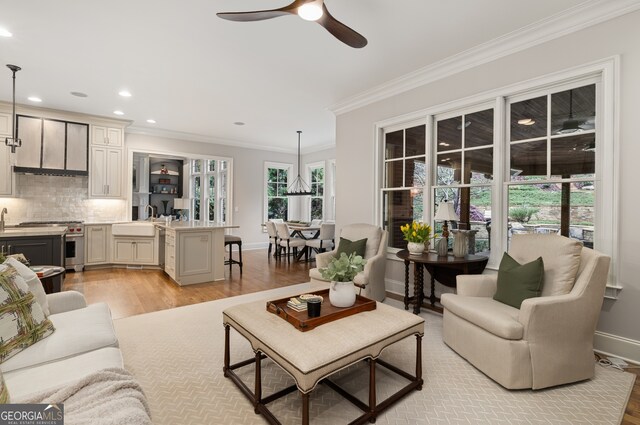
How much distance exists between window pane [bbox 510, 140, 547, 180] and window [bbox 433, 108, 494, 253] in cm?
22

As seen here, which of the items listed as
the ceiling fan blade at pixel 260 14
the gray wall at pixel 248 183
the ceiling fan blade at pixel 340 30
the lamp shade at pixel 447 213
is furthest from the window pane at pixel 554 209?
the gray wall at pixel 248 183

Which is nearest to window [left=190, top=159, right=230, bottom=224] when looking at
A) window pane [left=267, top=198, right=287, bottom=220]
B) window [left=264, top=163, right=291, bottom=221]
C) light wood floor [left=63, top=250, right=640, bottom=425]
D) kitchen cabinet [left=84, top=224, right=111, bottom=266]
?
window [left=264, top=163, right=291, bottom=221]

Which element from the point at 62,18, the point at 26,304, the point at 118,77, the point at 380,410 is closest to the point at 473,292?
the point at 380,410

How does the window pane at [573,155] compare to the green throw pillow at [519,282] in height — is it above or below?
above

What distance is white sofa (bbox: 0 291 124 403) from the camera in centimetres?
138

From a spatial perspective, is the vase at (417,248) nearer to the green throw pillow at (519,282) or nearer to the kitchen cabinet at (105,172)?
the green throw pillow at (519,282)

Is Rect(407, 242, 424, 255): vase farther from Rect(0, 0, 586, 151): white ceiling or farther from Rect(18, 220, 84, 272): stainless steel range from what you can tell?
Rect(18, 220, 84, 272): stainless steel range

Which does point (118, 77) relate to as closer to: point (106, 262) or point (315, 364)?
point (106, 262)

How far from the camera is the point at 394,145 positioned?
4.45 m

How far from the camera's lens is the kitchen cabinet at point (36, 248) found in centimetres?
382

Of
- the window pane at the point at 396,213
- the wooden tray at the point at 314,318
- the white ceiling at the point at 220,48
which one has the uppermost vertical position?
the white ceiling at the point at 220,48

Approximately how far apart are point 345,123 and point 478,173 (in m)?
2.29

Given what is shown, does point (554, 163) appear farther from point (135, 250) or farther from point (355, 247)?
point (135, 250)

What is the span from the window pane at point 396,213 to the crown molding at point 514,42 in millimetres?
1409
